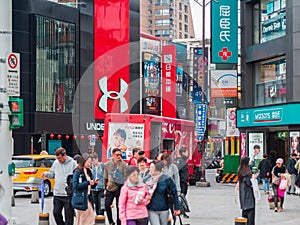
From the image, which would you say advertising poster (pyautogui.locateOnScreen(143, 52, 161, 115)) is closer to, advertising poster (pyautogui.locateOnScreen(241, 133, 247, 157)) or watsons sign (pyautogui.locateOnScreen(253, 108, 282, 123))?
advertising poster (pyautogui.locateOnScreen(241, 133, 247, 157))

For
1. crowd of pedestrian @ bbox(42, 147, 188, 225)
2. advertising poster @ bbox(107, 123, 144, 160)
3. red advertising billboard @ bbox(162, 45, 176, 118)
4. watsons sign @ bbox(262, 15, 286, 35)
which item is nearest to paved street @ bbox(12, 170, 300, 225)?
crowd of pedestrian @ bbox(42, 147, 188, 225)

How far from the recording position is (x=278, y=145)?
3356 centimetres

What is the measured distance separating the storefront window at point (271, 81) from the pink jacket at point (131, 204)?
22.8m

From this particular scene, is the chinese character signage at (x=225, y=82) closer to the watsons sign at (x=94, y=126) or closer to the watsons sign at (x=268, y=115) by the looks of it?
the watsons sign at (x=268, y=115)

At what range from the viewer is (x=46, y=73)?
4769 cm

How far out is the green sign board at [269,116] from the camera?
30844 mm

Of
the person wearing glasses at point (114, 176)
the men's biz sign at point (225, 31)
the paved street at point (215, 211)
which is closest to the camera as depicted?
the person wearing glasses at point (114, 176)

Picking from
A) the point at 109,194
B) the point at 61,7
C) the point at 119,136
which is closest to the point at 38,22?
the point at 61,7

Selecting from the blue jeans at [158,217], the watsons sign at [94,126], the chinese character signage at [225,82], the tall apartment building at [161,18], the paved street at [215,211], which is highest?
the tall apartment building at [161,18]

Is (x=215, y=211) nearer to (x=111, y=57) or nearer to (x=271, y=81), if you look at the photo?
(x=271, y=81)

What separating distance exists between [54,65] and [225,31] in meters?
17.6

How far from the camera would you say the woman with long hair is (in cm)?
1278

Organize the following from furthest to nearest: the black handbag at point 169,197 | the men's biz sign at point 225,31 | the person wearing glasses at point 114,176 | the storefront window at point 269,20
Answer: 1. the men's biz sign at point 225,31
2. the storefront window at point 269,20
3. the person wearing glasses at point 114,176
4. the black handbag at point 169,197

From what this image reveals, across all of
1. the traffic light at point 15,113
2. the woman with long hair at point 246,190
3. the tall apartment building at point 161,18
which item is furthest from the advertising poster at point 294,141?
the tall apartment building at point 161,18
